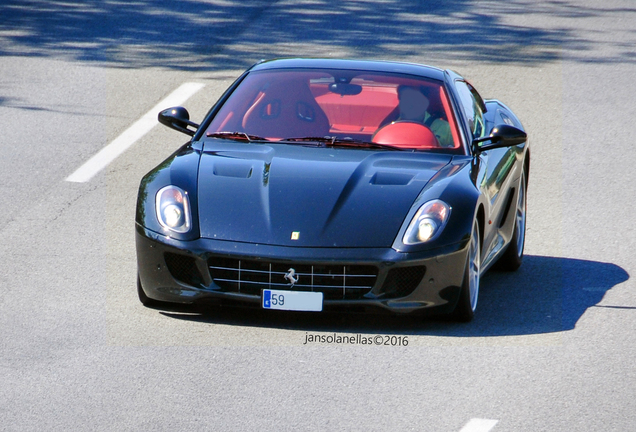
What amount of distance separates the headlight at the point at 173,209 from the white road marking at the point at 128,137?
3423mm

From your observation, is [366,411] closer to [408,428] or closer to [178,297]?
[408,428]

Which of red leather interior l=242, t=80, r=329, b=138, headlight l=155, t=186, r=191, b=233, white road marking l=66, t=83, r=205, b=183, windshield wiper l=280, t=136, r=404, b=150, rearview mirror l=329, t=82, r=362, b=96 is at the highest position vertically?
rearview mirror l=329, t=82, r=362, b=96

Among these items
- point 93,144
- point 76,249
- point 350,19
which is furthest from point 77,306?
point 350,19

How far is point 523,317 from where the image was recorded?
6.81 m

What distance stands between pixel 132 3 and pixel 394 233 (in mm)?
11317

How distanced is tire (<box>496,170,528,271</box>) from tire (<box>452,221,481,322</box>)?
1.03 meters

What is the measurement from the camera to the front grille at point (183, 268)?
6.33 metres

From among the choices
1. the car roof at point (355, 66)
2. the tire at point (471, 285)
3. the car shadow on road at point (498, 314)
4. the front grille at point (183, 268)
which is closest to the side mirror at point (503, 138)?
the car roof at point (355, 66)

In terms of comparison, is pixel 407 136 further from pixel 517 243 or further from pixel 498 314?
pixel 498 314

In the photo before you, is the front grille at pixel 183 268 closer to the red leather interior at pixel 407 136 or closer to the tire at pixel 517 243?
the red leather interior at pixel 407 136

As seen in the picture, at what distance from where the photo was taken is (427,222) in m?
6.34

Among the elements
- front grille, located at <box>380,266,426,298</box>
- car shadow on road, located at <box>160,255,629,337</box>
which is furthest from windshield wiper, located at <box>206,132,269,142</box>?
front grille, located at <box>380,266,426,298</box>

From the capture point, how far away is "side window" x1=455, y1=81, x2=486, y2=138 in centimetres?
783

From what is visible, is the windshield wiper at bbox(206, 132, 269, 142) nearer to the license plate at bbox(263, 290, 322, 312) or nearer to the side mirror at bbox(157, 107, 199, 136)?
the side mirror at bbox(157, 107, 199, 136)
